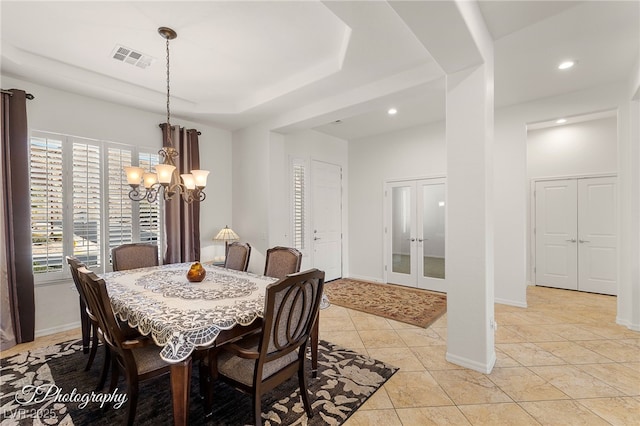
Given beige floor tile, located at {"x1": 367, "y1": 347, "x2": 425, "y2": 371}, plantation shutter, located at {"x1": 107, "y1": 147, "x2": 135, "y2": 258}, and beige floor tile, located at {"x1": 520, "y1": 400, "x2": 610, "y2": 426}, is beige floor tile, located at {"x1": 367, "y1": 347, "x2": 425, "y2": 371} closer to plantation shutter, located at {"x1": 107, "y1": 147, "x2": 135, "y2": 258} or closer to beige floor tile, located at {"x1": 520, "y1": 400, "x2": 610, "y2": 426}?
beige floor tile, located at {"x1": 520, "y1": 400, "x2": 610, "y2": 426}

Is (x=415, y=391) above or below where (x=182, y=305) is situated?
below

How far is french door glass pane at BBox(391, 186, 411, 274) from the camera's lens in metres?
5.45

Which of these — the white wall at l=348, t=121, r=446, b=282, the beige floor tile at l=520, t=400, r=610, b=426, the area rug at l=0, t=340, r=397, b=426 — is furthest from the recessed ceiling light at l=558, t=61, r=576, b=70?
the area rug at l=0, t=340, r=397, b=426

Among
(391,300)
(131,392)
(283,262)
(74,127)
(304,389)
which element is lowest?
(391,300)

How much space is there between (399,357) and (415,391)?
52 cm

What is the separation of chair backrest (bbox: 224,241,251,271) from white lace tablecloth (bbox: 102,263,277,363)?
0.41 m

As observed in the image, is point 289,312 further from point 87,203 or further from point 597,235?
point 597,235

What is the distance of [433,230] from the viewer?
17.0ft

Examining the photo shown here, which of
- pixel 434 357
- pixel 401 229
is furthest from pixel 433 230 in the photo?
pixel 434 357

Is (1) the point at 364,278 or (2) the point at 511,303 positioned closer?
(2) the point at 511,303

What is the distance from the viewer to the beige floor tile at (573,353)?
262 cm

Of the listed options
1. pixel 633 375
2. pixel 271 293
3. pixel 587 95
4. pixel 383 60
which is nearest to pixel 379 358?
pixel 271 293

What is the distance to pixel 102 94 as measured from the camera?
3455 mm

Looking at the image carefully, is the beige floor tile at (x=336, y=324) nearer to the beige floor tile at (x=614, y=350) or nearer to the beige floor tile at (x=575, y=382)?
the beige floor tile at (x=575, y=382)
